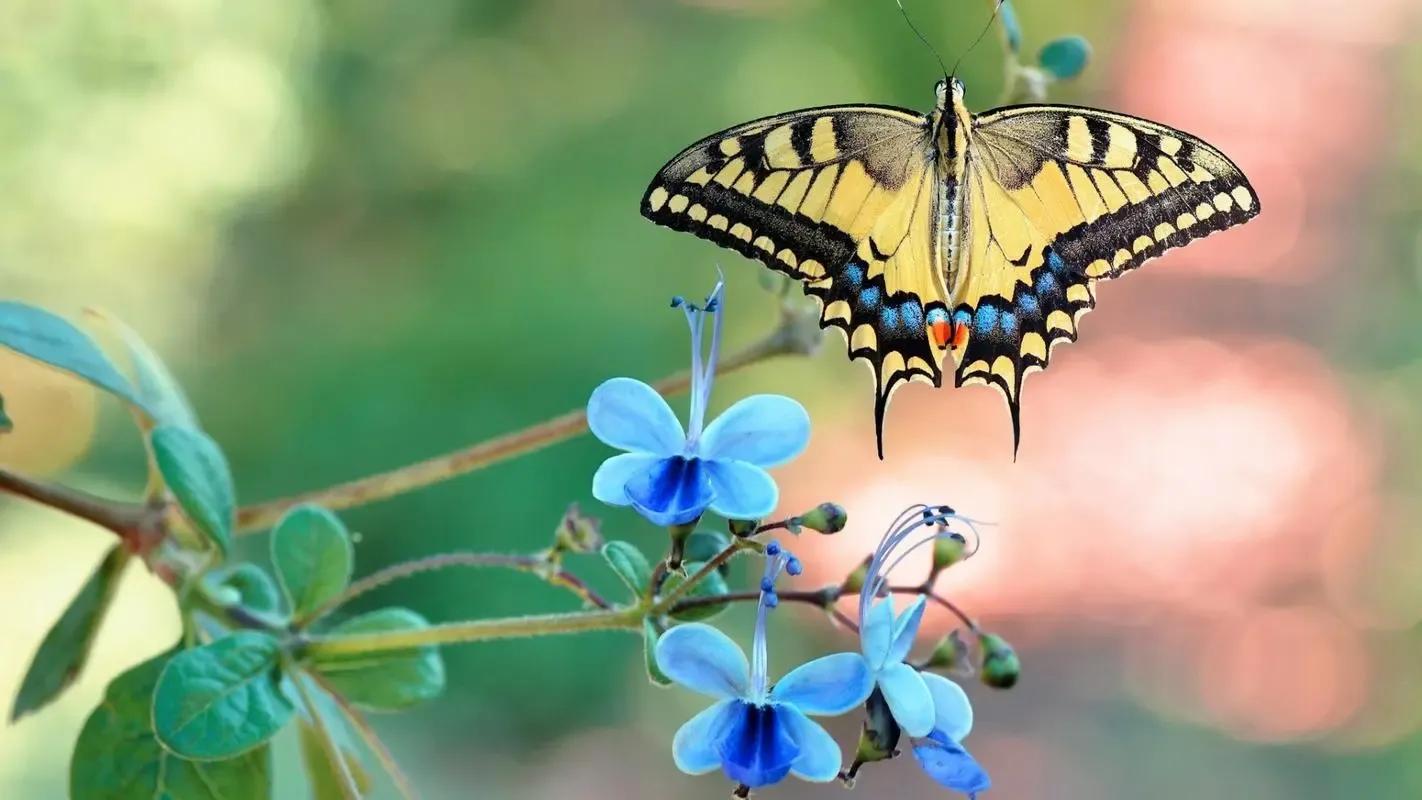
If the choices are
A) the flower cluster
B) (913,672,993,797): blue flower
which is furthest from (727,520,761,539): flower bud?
(913,672,993,797): blue flower

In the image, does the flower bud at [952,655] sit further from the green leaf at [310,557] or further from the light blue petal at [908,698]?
the green leaf at [310,557]

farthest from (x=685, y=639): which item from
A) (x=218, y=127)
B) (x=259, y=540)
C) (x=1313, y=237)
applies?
(x=1313, y=237)

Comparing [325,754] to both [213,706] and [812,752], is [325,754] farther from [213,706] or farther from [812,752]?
[812,752]

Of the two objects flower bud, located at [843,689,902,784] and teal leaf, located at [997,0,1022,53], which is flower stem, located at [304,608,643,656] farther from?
teal leaf, located at [997,0,1022,53]

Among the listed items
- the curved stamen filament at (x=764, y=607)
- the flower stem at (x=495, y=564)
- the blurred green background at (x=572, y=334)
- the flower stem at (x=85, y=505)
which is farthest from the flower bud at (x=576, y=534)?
the blurred green background at (x=572, y=334)

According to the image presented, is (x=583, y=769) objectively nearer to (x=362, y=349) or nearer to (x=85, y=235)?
(x=362, y=349)
